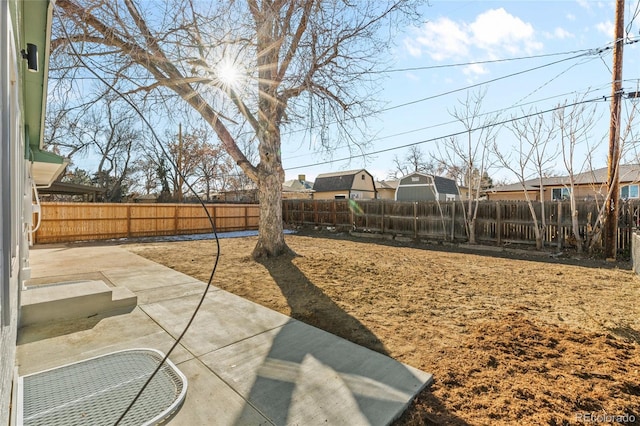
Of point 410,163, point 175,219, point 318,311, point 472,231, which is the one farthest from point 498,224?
point 410,163

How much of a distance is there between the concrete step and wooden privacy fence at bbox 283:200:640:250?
32.7ft

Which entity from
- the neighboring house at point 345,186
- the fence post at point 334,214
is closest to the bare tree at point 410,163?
the neighboring house at point 345,186

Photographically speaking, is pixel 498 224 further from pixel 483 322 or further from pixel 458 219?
pixel 483 322

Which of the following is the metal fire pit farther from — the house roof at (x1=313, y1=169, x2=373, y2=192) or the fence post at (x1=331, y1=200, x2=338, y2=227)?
the house roof at (x1=313, y1=169, x2=373, y2=192)

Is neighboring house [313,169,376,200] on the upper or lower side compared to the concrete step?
upper

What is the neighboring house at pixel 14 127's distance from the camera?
1.08 meters

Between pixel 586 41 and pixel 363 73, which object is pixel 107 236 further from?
pixel 586 41

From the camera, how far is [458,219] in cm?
1051

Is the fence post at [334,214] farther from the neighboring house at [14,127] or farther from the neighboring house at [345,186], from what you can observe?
the neighboring house at [14,127]

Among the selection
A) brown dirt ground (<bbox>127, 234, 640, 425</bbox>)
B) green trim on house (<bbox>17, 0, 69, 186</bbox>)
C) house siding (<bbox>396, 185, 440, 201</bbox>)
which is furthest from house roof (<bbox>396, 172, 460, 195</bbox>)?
green trim on house (<bbox>17, 0, 69, 186</bbox>)

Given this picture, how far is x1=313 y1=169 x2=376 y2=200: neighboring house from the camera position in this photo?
25219 millimetres

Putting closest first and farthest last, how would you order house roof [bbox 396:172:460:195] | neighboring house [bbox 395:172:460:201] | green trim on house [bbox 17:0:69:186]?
green trim on house [bbox 17:0:69:186], neighboring house [bbox 395:172:460:201], house roof [bbox 396:172:460:195]

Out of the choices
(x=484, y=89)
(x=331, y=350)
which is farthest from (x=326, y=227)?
(x=331, y=350)

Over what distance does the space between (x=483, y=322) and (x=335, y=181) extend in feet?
77.5
